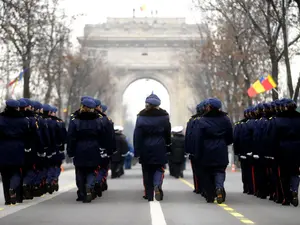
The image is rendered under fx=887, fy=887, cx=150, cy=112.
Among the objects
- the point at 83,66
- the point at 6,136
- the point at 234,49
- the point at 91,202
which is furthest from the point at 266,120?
the point at 83,66

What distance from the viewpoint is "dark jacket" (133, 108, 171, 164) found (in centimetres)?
1845

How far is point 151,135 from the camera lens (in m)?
18.7

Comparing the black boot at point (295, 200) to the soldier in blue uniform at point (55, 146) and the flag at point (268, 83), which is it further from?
the flag at point (268, 83)

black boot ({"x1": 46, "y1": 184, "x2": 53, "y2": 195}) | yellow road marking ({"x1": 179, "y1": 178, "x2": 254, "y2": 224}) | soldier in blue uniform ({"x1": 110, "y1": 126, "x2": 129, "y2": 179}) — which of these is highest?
soldier in blue uniform ({"x1": 110, "y1": 126, "x2": 129, "y2": 179})

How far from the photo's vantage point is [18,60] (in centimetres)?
4269

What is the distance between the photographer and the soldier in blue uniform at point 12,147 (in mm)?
17062

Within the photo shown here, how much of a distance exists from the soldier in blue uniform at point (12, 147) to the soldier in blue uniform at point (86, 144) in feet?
3.63

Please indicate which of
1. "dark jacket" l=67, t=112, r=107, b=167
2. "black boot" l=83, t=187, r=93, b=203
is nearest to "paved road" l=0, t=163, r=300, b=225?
"black boot" l=83, t=187, r=93, b=203

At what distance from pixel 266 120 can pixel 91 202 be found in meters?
4.02

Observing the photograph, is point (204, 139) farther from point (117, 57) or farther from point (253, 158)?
point (117, 57)

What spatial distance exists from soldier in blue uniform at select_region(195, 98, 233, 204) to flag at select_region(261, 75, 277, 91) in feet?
65.1

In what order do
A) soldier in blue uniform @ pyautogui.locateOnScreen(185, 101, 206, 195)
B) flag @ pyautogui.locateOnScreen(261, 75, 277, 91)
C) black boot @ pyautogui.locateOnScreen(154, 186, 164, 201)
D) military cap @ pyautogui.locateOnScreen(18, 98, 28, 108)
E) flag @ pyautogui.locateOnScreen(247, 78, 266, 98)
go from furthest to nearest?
flag @ pyautogui.locateOnScreen(247, 78, 266, 98), flag @ pyautogui.locateOnScreen(261, 75, 277, 91), soldier in blue uniform @ pyautogui.locateOnScreen(185, 101, 206, 195), black boot @ pyautogui.locateOnScreen(154, 186, 164, 201), military cap @ pyautogui.locateOnScreen(18, 98, 28, 108)

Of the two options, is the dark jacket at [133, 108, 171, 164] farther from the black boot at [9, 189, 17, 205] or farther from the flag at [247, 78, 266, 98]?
the flag at [247, 78, 266, 98]

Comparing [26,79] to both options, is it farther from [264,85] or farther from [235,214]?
[235,214]
